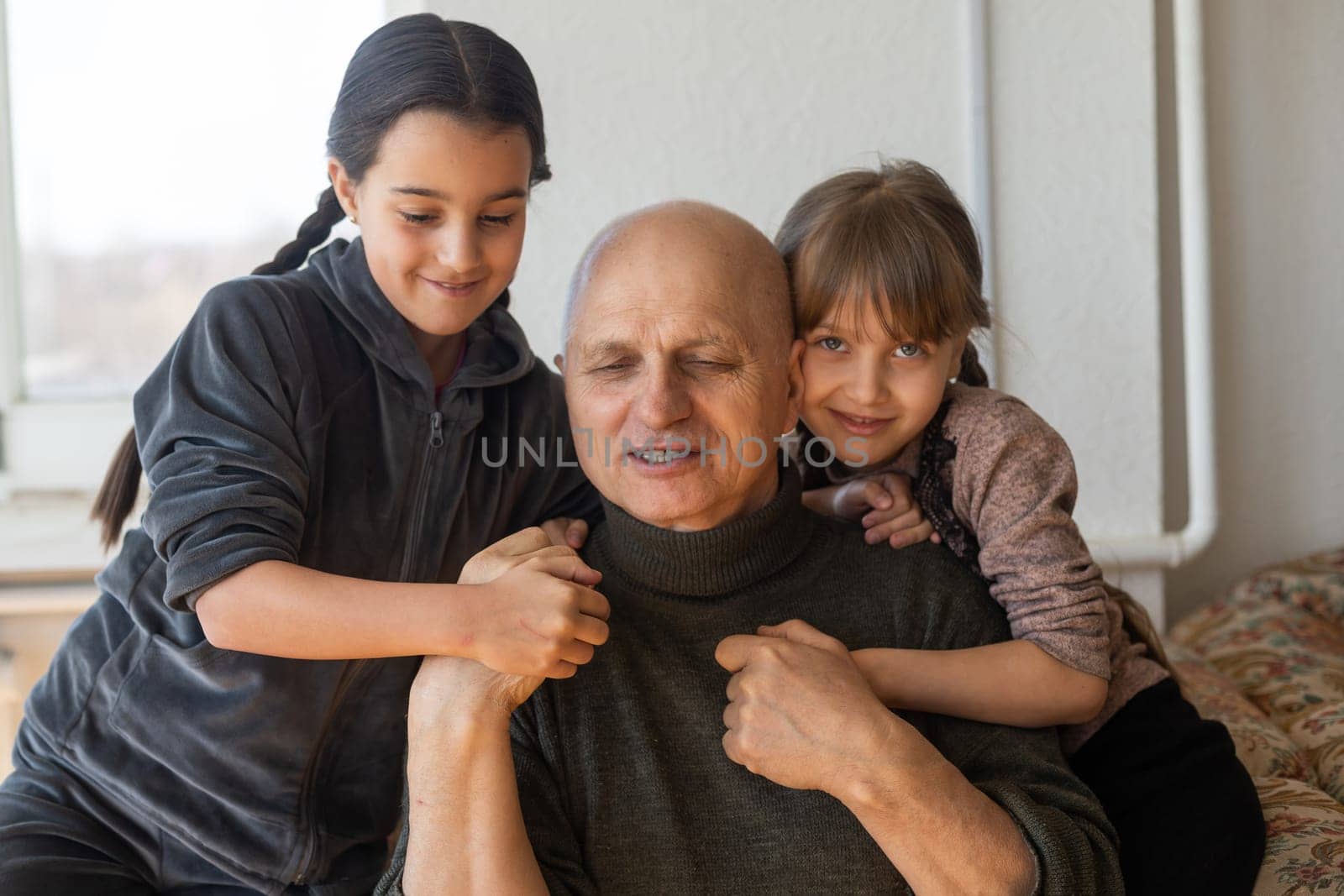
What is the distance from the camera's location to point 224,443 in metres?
1.50

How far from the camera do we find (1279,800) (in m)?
1.77

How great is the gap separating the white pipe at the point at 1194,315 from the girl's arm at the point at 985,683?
1.22 metres

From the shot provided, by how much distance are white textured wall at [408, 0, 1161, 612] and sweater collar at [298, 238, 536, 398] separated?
0.76 metres

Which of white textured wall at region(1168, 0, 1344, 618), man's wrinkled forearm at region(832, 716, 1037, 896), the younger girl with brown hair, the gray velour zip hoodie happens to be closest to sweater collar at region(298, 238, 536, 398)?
the gray velour zip hoodie

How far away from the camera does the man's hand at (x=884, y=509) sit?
1.70m

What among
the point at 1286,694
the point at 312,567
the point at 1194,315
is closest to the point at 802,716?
the point at 312,567

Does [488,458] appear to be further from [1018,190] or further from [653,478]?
[1018,190]

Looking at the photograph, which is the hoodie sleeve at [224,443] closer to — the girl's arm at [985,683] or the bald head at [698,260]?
the bald head at [698,260]

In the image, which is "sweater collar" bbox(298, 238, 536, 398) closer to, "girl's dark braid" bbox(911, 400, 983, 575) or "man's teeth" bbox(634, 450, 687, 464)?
"man's teeth" bbox(634, 450, 687, 464)

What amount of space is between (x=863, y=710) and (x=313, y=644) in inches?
26.6

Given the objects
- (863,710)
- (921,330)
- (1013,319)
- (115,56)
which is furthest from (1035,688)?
(115,56)

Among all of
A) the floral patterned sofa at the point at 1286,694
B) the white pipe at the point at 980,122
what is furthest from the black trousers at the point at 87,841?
the white pipe at the point at 980,122

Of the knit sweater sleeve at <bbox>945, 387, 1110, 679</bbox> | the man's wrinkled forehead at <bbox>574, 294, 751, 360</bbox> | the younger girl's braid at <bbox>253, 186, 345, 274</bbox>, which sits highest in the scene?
the younger girl's braid at <bbox>253, 186, 345, 274</bbox>

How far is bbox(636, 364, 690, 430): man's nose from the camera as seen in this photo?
152 cm
